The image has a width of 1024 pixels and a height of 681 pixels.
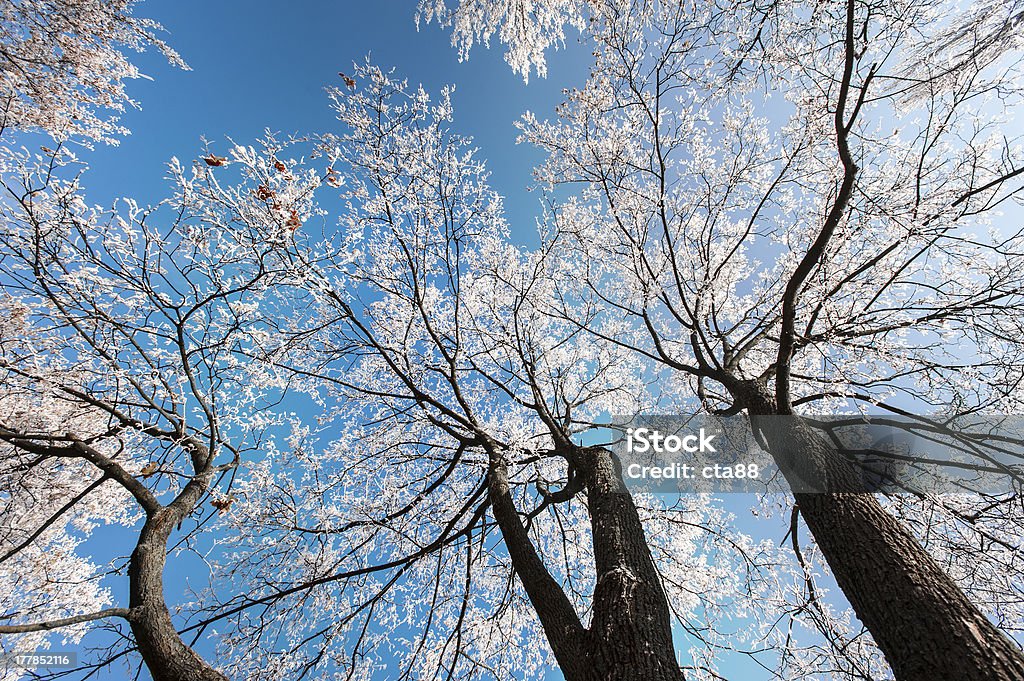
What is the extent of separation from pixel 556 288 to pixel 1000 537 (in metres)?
4.84

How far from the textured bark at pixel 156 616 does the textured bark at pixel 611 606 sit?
1736 millimetres

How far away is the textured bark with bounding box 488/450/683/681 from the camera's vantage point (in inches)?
75.7

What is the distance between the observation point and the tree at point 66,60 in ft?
10.7

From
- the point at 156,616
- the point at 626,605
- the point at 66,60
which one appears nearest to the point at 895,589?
the point at 626,605

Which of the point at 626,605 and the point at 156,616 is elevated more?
the point at 156,616

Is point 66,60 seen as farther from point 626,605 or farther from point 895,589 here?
point 895,589

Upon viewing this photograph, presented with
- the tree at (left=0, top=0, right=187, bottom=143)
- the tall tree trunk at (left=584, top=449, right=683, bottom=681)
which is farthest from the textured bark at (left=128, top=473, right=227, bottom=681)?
the tree at (left=0, top=0, right=187, bottom=143)

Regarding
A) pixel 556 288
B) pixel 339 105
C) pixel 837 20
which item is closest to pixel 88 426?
pixel 339 105

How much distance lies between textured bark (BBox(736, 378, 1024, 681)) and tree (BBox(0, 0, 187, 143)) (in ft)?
20.7

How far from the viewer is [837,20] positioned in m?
2.63

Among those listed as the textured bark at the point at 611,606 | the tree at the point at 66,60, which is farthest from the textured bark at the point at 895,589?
the tree at the point at 66,60

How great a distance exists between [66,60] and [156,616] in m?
4.53

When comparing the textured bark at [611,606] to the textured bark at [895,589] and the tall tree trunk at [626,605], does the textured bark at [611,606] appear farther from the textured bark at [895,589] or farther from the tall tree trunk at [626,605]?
the textured bark at [895,589]

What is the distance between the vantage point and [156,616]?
86.0 inches
